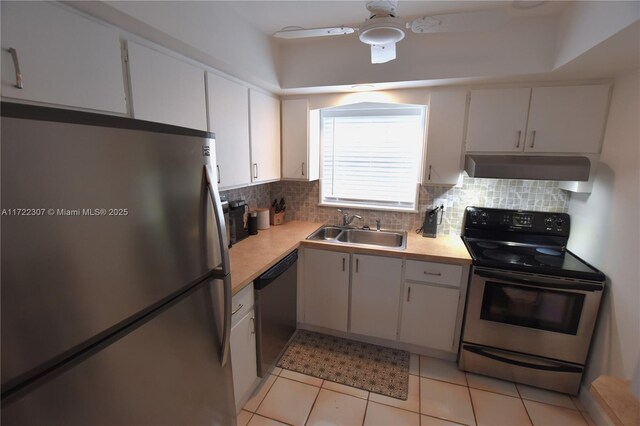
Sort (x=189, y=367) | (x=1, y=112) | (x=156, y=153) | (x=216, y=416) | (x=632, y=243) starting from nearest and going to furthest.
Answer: (x=1, y=112), (x=156, y=153), (x=189, y=367), (x=216, y=416), (x=632, y=243)

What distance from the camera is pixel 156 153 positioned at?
0.94 metres

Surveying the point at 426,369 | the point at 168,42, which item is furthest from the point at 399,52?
the point at 426,369

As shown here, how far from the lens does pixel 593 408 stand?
72.7 inches

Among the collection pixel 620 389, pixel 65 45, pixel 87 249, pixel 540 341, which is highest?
pixel 65 45

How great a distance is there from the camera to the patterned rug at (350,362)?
2096 mm

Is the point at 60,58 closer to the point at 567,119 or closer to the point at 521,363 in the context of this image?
the point at 567,119

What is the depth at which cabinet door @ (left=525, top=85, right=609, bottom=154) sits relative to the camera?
196 cm

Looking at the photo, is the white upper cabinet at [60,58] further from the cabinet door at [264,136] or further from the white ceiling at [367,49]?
the cabinet door at [264,136]

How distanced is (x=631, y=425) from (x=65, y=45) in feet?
6.67

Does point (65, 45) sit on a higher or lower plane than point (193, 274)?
higher

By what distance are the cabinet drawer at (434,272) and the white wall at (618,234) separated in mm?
850

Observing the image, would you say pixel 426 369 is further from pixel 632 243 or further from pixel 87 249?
pixel 87 249

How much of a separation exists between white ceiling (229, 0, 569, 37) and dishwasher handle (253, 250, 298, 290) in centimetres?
165

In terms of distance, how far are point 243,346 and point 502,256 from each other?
1.91 meters
